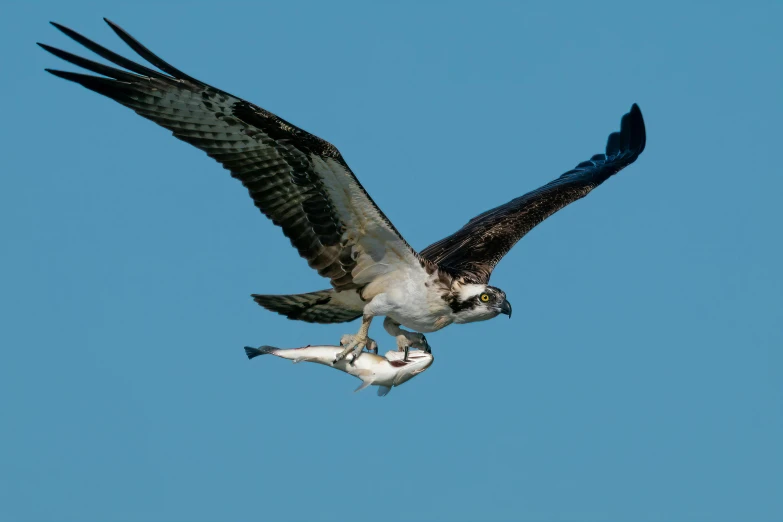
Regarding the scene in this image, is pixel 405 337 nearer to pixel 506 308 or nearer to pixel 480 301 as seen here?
pixel 480 301

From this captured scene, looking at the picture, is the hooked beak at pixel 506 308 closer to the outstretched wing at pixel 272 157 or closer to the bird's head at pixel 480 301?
the bird's head at pixel 480 301

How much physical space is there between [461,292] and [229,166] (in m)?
2.89

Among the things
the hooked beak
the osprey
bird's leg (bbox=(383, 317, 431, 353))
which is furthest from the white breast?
the hooked beak

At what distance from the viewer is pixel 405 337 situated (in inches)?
541

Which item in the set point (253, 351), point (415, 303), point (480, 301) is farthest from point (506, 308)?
point (253, 351)

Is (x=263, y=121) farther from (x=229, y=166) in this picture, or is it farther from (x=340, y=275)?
(x=340, y=275)

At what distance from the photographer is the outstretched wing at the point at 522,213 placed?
1512 cm

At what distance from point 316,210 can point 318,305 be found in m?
1.63

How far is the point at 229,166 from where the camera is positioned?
12336 mm

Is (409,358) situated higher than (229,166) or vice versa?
(229,166)

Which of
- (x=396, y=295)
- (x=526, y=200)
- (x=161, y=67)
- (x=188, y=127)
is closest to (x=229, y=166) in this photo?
(x=188, y=127)

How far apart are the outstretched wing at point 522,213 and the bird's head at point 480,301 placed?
0.97 ft

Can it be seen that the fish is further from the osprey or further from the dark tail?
the osprey

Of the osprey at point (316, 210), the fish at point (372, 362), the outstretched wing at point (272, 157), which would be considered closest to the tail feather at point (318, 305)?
the osprey at point (316, 210)
